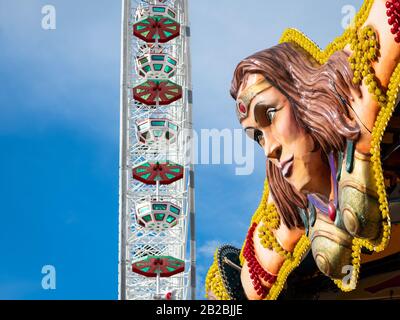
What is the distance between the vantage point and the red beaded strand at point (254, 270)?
17.4 m

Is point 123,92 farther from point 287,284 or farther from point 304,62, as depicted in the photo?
point 304,62

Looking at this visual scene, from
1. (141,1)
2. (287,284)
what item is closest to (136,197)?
(141,1)

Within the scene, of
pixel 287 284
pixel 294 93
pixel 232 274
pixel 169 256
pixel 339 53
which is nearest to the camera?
pixel 339 53

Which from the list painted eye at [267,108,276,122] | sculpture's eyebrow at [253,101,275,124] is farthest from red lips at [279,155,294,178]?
sculpture's eyebrow at [253,101,275,124]

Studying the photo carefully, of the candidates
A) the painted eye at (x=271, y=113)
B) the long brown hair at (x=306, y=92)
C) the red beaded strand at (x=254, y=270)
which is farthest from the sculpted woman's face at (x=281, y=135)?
the red beaded strand at (x=254, y=270)

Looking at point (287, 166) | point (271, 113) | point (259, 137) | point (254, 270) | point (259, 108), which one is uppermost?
point (259, 108)

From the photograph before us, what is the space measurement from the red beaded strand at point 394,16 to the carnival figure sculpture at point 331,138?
0.01m

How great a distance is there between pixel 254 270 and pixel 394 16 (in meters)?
7.50

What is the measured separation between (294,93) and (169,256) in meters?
19.3

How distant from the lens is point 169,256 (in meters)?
32.6

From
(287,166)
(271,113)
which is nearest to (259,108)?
(271,113)

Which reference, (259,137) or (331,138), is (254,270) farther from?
(331,138)

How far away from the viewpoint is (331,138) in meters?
13.1
